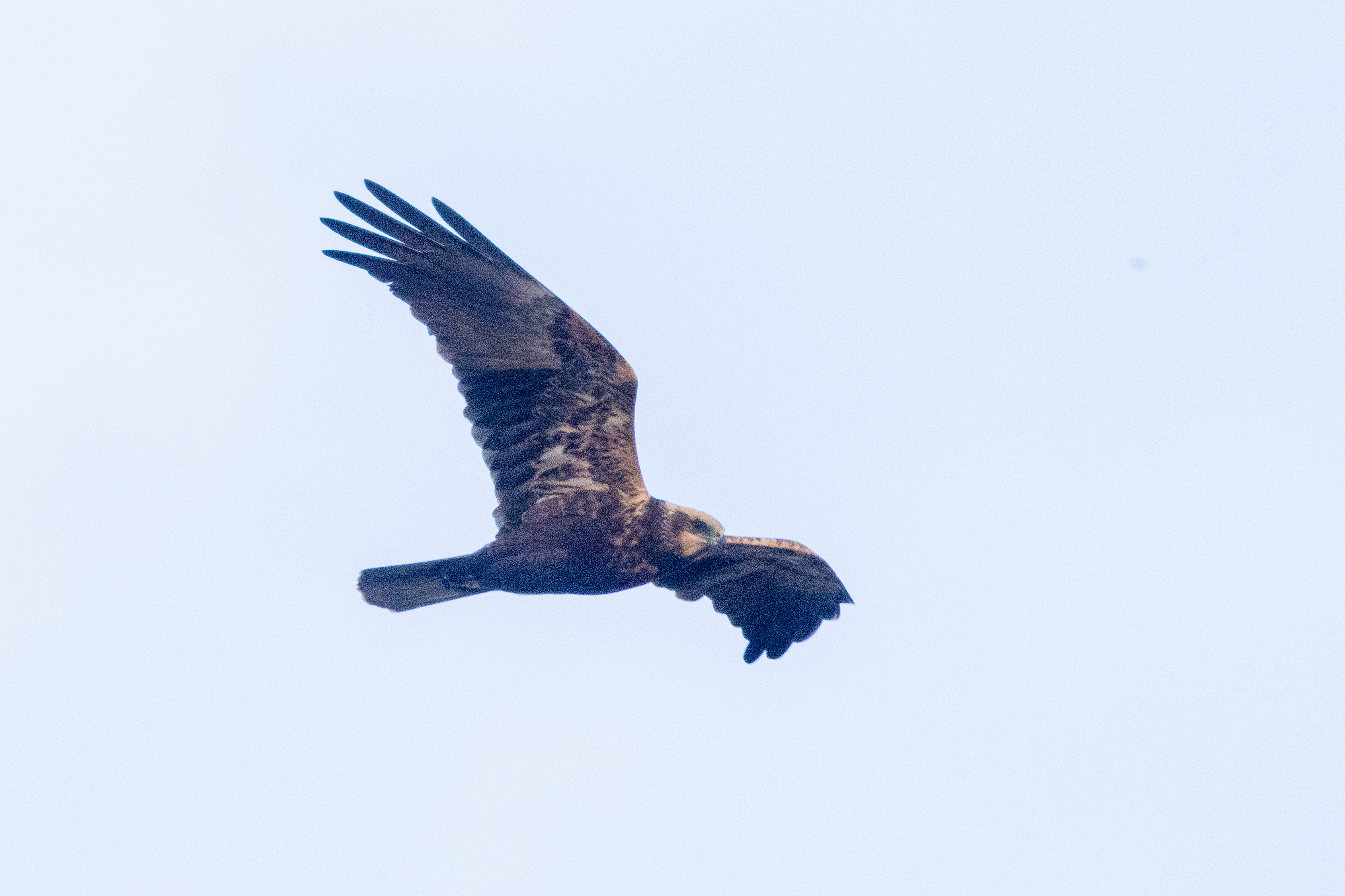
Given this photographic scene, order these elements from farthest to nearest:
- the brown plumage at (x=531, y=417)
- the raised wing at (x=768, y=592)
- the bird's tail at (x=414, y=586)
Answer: the raised wing at (x=768, y=592), the bird's tail at (x=414, y=586), the brown plumage at (x=531, y=417)

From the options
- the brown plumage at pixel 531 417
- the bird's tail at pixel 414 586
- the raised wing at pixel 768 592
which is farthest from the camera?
the raised wing at pixel 768 592

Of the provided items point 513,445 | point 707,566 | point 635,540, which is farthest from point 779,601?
point 513,445

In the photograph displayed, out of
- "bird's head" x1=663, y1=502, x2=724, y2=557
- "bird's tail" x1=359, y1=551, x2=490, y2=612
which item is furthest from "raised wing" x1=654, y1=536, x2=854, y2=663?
"bird's tail" x1=359, y1=551, x2=490, y2=612

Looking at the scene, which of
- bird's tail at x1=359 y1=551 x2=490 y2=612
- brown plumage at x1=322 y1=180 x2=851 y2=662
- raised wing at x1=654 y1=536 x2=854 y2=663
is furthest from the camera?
raised wing at x1=654 y1=536 x2=854 y2=663

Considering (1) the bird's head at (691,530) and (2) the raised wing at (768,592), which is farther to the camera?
(2) the raised wing at (768,592)

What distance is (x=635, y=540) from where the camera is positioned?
1093 cm

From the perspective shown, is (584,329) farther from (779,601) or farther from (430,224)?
(779,601)

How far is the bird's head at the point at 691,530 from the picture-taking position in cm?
1102

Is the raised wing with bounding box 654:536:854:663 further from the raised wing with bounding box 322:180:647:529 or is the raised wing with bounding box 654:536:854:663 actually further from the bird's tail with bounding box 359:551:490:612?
the bird's tail with bounding box 359:551:490:612

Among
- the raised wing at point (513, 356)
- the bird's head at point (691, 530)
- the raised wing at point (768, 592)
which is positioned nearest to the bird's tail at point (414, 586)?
the raised wing at point (513, 356)

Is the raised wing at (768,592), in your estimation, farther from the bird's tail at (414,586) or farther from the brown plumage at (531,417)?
the bird's tail at (414,586)

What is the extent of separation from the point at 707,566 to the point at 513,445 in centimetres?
205

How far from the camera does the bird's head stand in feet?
36.2

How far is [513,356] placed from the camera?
10.9m
